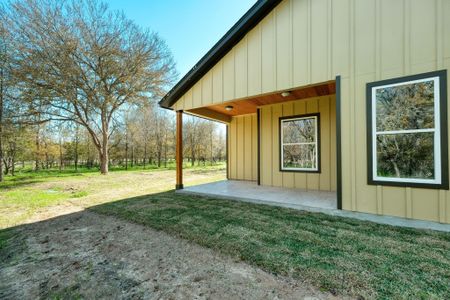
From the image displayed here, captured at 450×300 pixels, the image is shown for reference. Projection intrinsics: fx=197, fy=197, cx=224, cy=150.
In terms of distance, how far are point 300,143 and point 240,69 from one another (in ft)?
9.62

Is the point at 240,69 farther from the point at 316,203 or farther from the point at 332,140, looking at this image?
the point at 316,203

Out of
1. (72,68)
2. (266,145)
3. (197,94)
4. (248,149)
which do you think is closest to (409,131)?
(266,145)

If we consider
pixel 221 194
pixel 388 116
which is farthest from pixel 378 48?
pixel 221 194

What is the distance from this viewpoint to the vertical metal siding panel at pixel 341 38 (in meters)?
3.64

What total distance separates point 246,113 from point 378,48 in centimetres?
497

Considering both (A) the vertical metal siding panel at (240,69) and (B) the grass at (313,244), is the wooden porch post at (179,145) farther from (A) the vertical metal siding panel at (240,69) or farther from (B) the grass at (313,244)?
(A) the vertical metal siding panel at (240,69)

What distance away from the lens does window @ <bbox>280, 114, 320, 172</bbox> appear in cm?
589

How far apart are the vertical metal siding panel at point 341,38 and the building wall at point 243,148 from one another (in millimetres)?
4358

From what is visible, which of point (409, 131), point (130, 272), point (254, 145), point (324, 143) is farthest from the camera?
point (254, 145)

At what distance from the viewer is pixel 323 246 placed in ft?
7.91

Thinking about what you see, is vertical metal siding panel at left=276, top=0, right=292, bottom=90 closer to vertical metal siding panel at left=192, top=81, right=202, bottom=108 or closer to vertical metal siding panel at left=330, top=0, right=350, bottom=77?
vertical metal siding panel at left=330, top=0, right=350, bottom=77

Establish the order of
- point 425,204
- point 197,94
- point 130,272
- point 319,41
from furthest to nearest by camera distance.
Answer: point 197,94 → point 319,41 → point 425,204 → point 130,272

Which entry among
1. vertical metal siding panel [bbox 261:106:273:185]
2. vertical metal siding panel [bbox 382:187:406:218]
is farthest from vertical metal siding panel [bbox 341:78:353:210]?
vertical metal siding panel [bbox 261:106:273:185]

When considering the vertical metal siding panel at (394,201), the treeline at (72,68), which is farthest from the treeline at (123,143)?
the vertical metal siding panel at (394,201)
